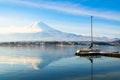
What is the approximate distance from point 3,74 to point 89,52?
4593 cm

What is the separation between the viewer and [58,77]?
135 feet

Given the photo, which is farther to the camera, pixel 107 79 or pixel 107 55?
Answer: pixel 107 55

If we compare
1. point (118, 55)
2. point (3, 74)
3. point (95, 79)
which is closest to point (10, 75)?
point (3, 74)

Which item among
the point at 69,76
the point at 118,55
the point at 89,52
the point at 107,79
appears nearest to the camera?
the point at 107,79

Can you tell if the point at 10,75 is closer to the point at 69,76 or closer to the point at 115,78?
the point at 69,76

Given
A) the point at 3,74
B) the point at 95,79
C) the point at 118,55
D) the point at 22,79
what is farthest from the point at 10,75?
the point at 118,55

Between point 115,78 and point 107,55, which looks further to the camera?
point 107,55

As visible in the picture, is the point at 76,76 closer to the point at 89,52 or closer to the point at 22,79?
the point at 22,79

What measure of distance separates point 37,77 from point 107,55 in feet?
154

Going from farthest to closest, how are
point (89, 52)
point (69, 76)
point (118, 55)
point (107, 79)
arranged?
point (89, 52) < point (118, 55) < point (69, 76) < point (107, 79)

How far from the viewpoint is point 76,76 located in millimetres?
42281

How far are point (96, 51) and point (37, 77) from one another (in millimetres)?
49528

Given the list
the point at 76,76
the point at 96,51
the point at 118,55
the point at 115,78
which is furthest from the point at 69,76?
the point at 96,51

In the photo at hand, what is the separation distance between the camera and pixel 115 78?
39969 millimetres
